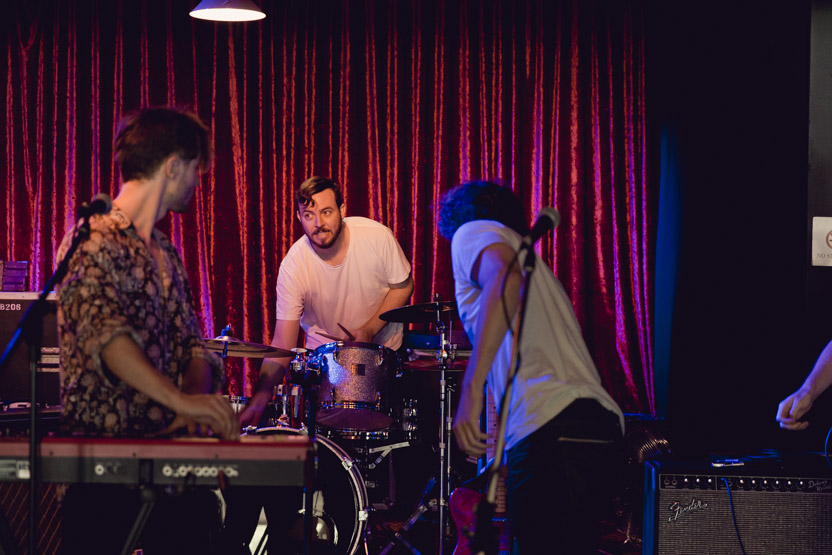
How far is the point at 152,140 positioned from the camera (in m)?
2.27

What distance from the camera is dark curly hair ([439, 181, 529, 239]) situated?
2.70 metres

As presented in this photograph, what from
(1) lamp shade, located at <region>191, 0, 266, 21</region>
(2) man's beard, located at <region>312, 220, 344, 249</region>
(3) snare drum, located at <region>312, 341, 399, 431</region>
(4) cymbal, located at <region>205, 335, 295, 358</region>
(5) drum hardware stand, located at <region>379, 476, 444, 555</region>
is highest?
(1) lamp shade, located at <region>191, 0, 266, 21</region>

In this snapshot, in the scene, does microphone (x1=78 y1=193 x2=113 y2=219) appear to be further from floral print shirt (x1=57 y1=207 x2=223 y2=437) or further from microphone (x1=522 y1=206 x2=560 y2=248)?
microphone (x1=522 y1=206 x2=560 y2=248)

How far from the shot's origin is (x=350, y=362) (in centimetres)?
447

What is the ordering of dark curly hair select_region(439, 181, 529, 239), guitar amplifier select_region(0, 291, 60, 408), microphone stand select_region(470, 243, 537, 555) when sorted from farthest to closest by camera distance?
guitar amplifier select_region(0, 291, 60, 408), dark curly hair select_region(439, 181, 529, 239), microphone stand select_region(470, 243, 537, 555)

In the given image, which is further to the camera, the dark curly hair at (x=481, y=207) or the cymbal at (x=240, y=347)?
the cymbal at (x=240, y=347)

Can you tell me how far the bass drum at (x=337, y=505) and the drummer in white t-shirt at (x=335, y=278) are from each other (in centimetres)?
71

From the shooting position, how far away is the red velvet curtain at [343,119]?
6352 millimetres

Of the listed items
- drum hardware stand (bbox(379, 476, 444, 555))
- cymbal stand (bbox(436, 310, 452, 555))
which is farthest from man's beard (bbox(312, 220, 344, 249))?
drum hardware stand (bbox(379, 476, 444, 555))

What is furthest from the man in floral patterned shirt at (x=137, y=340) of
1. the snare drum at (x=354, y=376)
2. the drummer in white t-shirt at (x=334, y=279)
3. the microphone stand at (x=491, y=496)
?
the drummer in white t-shirt at (x=334, y=279)

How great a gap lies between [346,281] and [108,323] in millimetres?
3175

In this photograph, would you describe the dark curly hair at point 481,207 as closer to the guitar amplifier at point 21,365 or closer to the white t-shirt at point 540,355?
the white t-shirt at point 540,355

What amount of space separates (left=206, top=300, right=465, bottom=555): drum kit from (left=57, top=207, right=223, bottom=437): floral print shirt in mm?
1996

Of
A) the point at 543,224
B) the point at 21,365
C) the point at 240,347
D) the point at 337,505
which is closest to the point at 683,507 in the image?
the point at 337,505
